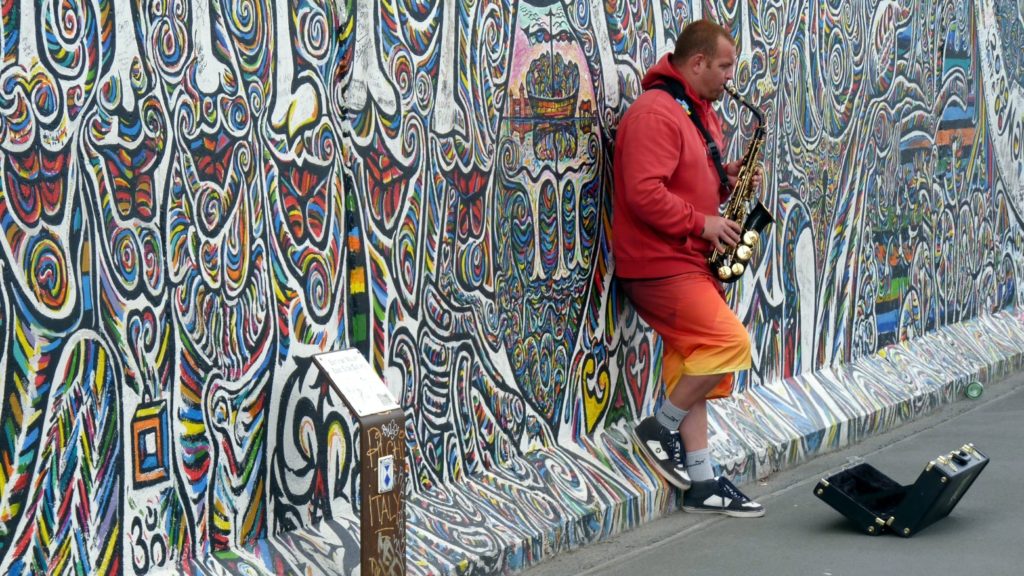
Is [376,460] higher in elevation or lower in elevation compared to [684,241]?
lower

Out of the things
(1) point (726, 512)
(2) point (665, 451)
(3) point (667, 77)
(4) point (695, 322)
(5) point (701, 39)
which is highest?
(5) point (701, 39)

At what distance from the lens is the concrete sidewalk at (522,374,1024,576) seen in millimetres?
5664

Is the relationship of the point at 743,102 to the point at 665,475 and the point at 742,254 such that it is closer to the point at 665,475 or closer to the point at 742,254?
the point at 742,254

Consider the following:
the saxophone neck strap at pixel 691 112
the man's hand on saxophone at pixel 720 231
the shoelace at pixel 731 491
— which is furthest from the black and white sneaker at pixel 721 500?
the saxophone neck strap at pixel 691 112

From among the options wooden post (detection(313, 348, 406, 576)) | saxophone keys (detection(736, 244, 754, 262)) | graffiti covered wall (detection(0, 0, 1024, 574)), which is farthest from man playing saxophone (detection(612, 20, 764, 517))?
wooden post (detection(313, 348, 406, 576))

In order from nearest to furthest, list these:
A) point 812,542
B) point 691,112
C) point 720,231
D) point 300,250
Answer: point 300,250 < point 812,542 < point 720,231 < point 691,112

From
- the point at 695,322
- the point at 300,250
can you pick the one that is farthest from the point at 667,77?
the point at 300,250

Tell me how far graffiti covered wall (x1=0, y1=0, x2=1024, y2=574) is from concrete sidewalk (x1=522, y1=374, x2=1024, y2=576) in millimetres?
414

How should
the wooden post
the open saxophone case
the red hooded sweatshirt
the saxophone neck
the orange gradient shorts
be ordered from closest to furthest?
the wooden post < the open saxophone case < the red hooded sweatshirt < the orange gradient shorts < the saxophone neck

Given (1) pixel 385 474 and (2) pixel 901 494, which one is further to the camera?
(2) pixel 901 494

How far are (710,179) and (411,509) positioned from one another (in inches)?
82.7

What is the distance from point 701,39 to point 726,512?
211cm

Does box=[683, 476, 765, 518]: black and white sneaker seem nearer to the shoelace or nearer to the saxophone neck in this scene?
the shoelace

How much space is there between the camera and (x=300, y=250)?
4977 mm
